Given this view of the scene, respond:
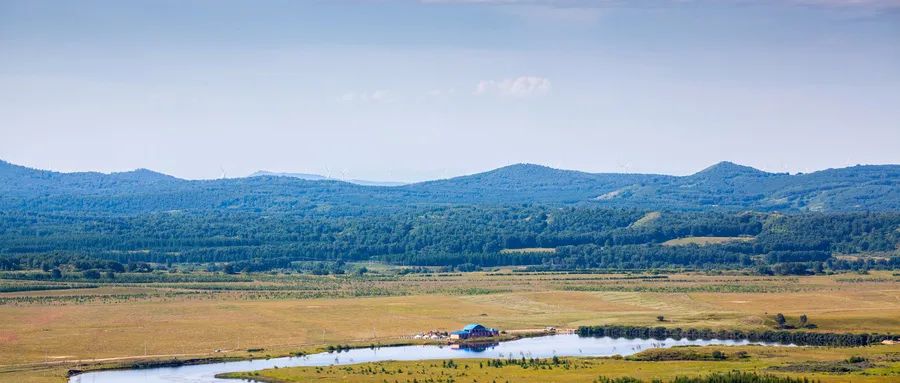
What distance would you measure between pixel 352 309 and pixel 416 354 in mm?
30122

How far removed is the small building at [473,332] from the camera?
10450 centimetres

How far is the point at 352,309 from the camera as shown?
124 meters

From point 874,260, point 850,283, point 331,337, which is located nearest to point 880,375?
point 331,337

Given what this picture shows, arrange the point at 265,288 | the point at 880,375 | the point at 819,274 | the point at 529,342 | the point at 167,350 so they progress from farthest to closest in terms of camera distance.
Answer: the point at 819,274 < the point at 265,288 < the point at 529,342 < the point at 167,350 < the point at 880,375

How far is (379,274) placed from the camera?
580 ft

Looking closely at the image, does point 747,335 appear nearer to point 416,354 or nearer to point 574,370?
point 416,354

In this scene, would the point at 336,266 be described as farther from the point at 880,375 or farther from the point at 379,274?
the point at 880,375

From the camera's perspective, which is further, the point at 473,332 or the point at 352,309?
the point at 352,309

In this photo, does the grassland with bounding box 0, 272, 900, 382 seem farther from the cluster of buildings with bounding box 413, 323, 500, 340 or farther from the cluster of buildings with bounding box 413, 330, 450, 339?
the cluster of buildings with bounding box 413, 323, 500, 340

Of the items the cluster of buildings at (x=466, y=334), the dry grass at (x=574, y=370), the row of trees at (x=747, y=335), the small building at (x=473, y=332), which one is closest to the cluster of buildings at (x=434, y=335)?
the cluster of buildings at (x=466, y=334)

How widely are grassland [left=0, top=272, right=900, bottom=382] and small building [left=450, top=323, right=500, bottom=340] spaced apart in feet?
13.5

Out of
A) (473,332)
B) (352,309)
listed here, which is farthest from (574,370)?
(352,309)

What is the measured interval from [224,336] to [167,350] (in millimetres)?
8356

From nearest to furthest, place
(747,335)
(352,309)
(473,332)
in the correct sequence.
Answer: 1. (747,335)
2. (473,332)
3. (352,309)
